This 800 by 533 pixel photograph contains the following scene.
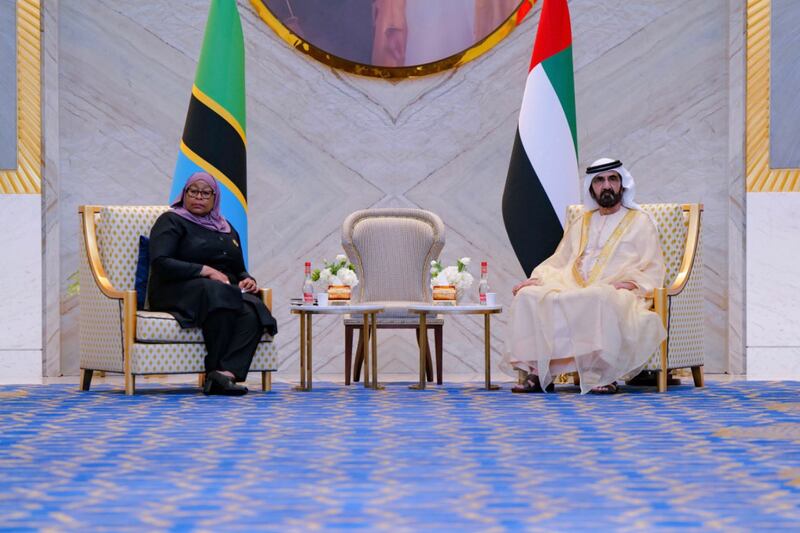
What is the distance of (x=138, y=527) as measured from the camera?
2373mm

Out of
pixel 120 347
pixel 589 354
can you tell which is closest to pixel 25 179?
pixel 120 347

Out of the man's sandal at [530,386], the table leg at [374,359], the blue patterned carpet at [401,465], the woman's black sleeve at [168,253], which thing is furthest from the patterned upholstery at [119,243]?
the man's sandal at [530,386]

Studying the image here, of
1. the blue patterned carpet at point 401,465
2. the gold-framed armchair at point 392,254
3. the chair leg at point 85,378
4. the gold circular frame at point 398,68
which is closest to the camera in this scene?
the blue patterned carpet at point 401,465

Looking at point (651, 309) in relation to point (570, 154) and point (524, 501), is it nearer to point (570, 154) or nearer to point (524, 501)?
point (570, 154)

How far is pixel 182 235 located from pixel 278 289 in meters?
1.99

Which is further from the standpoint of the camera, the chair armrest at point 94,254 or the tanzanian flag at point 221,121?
the tanzanian flag at point 221,121

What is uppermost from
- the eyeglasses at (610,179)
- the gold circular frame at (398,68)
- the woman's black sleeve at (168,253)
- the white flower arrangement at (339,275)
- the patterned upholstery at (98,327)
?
the gold circular frame at (398,68)

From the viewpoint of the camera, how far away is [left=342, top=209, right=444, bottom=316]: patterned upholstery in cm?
713

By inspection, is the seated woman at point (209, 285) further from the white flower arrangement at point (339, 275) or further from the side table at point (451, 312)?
the side table at point (451, 312)

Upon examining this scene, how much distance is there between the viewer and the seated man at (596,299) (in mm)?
5777

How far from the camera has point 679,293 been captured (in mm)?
6129

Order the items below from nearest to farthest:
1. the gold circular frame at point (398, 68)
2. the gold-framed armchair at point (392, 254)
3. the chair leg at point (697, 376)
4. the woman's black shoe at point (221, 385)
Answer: the woman's black shoe at point (221, 385), the chair leg at point (697, 376), the gold-framed armchair at point (392, 254), the gold circular frame at point (398, 68)

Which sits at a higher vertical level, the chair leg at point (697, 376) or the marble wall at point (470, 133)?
the marble wall at point (470, 133)

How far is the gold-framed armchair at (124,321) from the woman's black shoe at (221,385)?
0.38 feet
